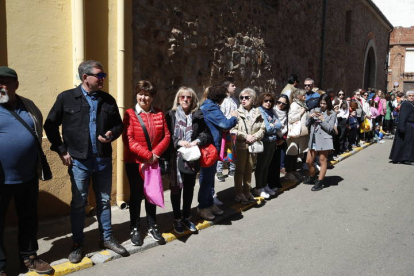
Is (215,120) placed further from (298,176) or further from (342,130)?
(342,130)

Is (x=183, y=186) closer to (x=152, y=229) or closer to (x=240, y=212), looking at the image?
(x=152, y=229)

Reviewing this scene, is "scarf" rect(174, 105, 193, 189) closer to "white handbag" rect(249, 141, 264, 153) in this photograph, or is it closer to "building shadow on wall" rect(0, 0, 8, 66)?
"white handbag" rect(249, 141, 264, 153)

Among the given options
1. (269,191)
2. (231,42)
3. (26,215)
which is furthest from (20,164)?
(231,42)

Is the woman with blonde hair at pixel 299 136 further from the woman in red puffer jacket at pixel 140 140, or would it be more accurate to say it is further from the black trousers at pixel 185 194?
the woman in red puffer jacket at pixel 140 140

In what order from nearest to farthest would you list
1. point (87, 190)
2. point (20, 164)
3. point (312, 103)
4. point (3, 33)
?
point (20, 164), point (87, 190), point (3, 33), point (312, 103)

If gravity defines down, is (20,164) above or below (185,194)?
above

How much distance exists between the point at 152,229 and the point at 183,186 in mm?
664

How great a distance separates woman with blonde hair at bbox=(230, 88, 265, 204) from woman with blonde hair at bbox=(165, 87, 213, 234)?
1073 millimetres

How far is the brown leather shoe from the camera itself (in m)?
3.48

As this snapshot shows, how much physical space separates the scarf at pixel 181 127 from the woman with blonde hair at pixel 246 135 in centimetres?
120

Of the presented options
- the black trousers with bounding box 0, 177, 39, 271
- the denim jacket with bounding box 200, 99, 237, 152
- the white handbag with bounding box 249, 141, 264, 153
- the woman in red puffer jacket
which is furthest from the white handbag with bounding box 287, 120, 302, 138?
the black trousers with bounding box 0, 177, 39, 271

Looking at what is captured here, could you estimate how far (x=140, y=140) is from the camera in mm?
4113

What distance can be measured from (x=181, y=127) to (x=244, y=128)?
1460 mm

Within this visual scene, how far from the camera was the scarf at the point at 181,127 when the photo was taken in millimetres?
4516
